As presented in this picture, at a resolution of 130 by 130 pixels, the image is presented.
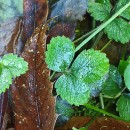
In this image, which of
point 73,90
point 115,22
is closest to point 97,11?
point 115,22

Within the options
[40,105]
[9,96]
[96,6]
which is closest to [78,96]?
[40,105]

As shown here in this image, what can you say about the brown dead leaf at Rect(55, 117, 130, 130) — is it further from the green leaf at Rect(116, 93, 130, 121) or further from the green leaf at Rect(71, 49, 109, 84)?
the green leaf at Rect(71, 49, 109, 84)

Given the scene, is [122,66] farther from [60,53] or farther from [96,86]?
[60,53]

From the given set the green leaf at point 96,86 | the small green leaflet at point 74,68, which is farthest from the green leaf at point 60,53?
the green leaf at point 96,86

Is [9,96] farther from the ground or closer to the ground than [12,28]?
closer to the ground

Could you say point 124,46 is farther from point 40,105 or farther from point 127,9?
point 40,105

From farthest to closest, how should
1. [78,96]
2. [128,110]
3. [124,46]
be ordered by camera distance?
[124,46] < [128,110] < [78,96]

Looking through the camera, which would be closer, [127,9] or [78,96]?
[78,96]
